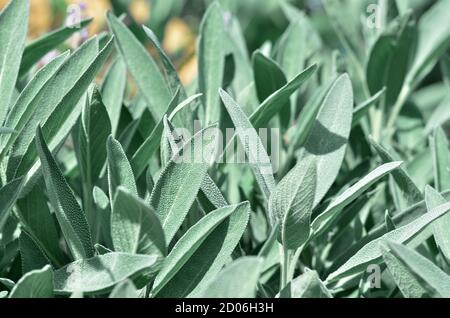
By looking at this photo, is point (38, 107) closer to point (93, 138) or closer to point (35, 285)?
point (93, 138)

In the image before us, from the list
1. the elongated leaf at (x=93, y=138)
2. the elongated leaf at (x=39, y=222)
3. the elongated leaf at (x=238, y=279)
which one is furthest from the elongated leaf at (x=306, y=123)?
the elongated leaf at (x=238, y=279)

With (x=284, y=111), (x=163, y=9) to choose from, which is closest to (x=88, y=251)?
(x=284, y=111)

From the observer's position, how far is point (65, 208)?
92cm

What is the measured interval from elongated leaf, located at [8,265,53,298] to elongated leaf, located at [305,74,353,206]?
0.40m

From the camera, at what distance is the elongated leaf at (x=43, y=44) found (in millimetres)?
1289

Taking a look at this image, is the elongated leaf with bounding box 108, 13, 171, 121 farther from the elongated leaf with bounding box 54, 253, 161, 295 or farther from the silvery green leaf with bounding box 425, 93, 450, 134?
the silvery green leaf with bounding box 425, 93, 450, 134

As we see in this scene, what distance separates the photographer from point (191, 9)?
353cm

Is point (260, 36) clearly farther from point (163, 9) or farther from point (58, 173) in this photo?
point (58, 173)

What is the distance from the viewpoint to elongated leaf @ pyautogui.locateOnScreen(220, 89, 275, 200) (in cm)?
93

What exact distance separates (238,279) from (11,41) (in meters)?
0.51

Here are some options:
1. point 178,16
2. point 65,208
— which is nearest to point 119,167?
point 65,208

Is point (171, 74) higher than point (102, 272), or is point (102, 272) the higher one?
point (171, 74)

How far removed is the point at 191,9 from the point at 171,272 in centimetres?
274

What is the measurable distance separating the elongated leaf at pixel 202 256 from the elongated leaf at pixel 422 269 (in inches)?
7.2
